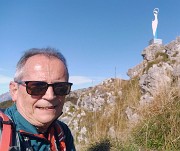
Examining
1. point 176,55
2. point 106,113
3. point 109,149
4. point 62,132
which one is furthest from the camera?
point 176,55

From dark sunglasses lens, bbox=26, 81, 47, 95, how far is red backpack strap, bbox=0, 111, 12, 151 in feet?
1.27

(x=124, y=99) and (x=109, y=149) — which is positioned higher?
(x=124, y=99)

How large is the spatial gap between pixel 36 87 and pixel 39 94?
7 cm

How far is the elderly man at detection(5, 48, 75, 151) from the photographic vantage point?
2.60 meters

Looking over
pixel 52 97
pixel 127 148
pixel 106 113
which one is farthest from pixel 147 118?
pixel 52 97

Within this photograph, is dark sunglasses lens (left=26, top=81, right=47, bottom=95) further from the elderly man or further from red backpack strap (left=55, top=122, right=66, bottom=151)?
red backpack strap (left=55, top=122, right=66, bottom=151)

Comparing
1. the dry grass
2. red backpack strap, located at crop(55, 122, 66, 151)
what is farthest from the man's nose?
the dry grass

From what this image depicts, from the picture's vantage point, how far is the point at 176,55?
28.6 feet

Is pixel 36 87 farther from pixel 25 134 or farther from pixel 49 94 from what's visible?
pixel 25 134

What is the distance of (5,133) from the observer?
2.14 meters

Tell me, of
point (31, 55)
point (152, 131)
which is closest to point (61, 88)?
point (31, 55)

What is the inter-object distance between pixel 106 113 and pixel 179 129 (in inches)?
102

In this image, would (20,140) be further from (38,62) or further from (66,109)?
(66,109)

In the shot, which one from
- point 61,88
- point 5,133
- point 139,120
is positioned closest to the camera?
point 5,133
